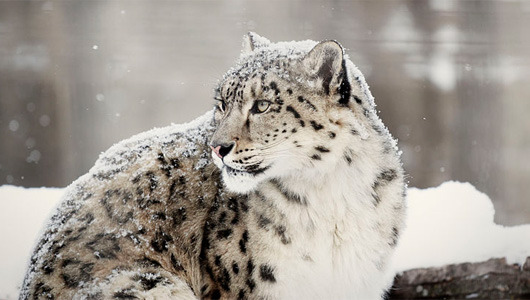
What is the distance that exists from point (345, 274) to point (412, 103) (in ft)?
7.24

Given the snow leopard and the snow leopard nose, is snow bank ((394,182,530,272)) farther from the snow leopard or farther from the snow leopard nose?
the snow leopard nose

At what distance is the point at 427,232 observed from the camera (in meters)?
3.66

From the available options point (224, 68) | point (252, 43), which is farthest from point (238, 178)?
point (224, 68)

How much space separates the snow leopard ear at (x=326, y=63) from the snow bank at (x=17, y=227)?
1693 mm

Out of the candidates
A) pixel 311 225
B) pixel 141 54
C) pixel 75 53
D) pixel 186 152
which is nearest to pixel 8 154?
pixel 75 53

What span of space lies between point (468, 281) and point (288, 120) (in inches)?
70.4

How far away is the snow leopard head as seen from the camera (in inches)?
87.4

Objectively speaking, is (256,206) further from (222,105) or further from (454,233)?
(454,233)

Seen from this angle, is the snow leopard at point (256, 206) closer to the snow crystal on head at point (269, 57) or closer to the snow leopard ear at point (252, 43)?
the snow crystal on head at point (269, 57)

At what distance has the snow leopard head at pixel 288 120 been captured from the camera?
222cm

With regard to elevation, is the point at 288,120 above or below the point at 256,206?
above

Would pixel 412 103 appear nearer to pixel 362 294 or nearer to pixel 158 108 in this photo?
pixel 158 108

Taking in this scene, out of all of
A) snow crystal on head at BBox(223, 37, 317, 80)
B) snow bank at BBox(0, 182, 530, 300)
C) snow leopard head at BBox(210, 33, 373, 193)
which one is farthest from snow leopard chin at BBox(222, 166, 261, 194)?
snow bank at BBox(0, 182, 530, 300)

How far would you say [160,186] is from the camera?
2496 mm
